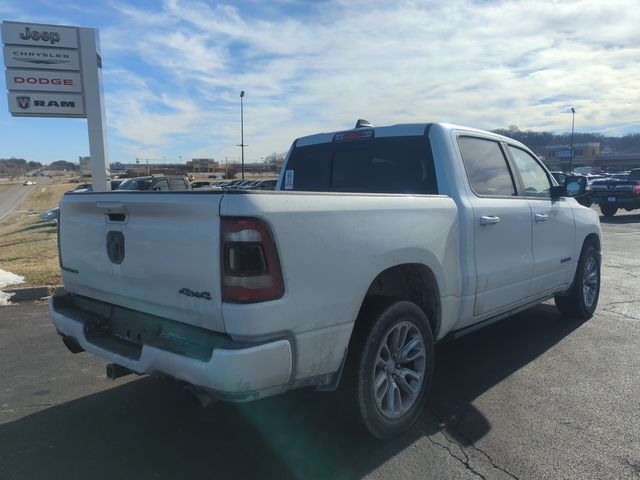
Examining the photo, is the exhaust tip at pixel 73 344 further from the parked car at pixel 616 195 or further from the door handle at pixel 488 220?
the parked car at pixel 616 195

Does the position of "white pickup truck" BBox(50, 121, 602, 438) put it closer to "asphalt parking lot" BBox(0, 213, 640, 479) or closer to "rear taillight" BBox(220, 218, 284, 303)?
"rear taillight" BBox(220, 218, 284, 303)

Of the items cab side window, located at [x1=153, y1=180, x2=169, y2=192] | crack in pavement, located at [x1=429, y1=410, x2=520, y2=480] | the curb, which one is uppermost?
cab side window, located at [x1=153, y1=180, x2=169, y2=192]

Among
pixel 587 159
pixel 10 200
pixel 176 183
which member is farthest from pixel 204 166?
pixel 176 183

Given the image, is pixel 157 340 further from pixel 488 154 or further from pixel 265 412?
pixel 488 154

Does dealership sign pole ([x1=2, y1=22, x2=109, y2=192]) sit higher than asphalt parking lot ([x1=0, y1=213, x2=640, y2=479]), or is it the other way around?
dealership sign pole ([x1=2, y1=22, x2=109, y2=192])

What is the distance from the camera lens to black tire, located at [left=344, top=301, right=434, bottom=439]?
3.10 m

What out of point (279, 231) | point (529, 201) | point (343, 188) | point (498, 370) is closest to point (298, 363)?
point (279, 231)

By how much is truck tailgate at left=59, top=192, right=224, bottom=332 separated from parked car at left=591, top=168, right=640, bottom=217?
21.7 m

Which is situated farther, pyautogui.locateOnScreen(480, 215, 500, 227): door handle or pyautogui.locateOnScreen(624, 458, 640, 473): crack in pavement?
pyautogui.locateOnScreen(480, 215, 500, 227): door handle

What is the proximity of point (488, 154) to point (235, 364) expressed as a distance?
3.09 m

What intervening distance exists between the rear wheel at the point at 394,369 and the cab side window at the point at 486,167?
4.33ft

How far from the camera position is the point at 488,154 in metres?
4.55

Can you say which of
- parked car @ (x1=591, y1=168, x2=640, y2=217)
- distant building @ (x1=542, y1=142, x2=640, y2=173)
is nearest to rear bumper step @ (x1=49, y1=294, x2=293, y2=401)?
parked car @ (x1=591, y1=168, x2=640, y2=217)

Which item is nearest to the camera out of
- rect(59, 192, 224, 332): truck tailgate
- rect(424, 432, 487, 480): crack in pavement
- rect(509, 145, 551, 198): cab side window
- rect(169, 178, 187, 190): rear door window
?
rect(59, 192, 224, 332): truck tailgate
